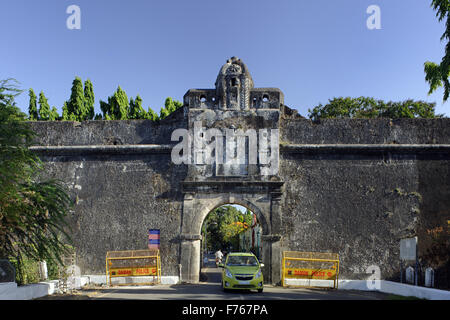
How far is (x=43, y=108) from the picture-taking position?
35125 mm

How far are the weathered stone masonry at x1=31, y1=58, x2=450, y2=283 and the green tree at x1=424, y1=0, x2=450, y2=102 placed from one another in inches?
109

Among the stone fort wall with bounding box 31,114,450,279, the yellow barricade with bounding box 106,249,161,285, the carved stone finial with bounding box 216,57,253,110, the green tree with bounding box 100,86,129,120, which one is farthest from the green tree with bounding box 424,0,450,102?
the green tree with bounding box 100,86,129,120

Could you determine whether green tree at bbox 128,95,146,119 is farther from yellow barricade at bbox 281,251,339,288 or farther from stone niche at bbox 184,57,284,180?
yellow barricade at bbox 281,251,339,288

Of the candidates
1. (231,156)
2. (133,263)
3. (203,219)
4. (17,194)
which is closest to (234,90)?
(231,156)

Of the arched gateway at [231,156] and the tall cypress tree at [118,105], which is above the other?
the tall cypress tree at [118,105]

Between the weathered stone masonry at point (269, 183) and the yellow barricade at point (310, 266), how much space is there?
0.91 feet

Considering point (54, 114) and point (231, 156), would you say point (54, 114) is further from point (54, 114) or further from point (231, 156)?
point (231, 156)

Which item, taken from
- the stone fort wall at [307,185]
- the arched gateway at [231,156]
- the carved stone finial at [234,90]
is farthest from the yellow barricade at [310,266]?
the carved stone finial at [234,90]

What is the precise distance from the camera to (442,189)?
15.1 meters

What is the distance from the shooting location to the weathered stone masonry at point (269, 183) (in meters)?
14.9

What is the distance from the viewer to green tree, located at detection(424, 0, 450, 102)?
1221cm

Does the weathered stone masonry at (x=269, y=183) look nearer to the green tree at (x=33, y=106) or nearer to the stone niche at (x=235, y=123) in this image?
the stone niche at (x=235, y=123)

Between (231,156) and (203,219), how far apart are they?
100 inches

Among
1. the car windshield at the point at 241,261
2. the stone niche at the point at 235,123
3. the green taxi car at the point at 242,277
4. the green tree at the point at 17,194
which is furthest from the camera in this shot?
the stone niche at the point at 235,123
